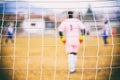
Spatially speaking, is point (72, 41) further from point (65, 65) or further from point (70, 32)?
point (65, 65)

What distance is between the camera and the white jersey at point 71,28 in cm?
196

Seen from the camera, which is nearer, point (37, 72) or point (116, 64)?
point (37, 72)

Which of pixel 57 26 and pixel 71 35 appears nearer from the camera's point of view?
pixel 71 35

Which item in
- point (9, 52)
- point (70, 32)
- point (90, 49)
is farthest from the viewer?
point (90, 49)

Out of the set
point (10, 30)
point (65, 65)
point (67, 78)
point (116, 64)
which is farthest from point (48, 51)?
point (67, 78)

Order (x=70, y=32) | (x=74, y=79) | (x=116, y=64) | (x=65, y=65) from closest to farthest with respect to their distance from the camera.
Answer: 1. (x=74, y=79)
2. (x=70, y=32)
3. (x=116, y=64)
4. (x=65, y=65)

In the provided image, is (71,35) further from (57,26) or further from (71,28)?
(57,26)

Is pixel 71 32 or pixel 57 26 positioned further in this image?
pixel 57 26

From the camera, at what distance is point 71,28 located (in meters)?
2.03

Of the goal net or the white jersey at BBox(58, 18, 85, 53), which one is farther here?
the white jersey at BBox(58, 18, 85, 53)

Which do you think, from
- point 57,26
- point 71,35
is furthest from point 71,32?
point 57,26

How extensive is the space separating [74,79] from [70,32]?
0.34 m

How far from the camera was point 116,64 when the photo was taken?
231 cm

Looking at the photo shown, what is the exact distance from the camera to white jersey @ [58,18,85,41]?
1956 mm
